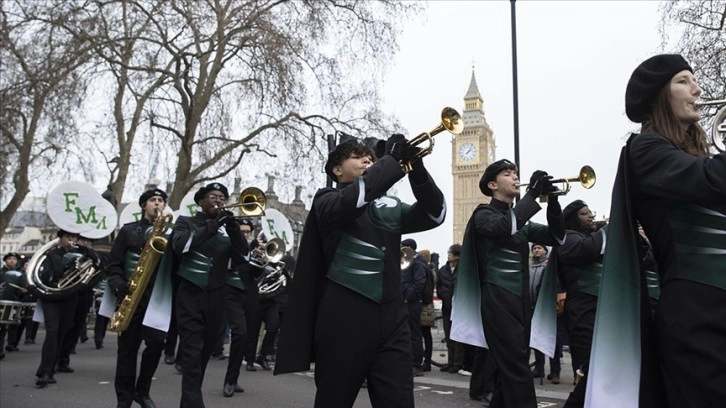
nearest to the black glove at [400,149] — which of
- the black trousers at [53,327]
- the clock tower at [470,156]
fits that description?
the black trousers at [53,327]

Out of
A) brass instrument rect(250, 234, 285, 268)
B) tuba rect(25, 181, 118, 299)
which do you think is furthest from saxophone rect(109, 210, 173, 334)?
brass instrument rect(250, 234, 285, 268)

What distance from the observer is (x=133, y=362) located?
22.6 feet

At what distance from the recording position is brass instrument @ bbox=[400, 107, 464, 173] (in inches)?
148

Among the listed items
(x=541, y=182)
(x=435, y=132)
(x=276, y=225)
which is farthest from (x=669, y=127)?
(x=276, y=225)

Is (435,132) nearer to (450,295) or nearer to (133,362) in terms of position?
(133,362)

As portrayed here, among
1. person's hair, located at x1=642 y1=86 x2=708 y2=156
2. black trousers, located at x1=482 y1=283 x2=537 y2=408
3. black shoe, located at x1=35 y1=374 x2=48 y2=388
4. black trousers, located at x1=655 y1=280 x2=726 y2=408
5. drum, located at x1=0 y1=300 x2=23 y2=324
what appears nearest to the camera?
black trousers, located at x1=655 y1=280 x2=726 y2=408

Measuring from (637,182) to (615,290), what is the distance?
1.43 ft

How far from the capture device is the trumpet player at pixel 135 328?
22.0 feet

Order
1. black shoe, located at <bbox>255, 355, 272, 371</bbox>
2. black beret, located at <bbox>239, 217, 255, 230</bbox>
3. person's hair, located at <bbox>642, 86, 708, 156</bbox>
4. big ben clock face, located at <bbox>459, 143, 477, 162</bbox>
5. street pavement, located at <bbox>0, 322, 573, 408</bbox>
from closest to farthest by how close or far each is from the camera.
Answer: person's hair, located at <bbox>642, 86, 708, 156</bbox>, black beret, located at <bbox>239, 217, 255, 230</bbox>, street pavement, located at <bbox>0, 322, 573, 408</bbox>, black shoe, located at <bbox>255, 355, 272, 371</bbox>, big ben clock face, located at <bbox>459, 143, 477, 162</bbox>

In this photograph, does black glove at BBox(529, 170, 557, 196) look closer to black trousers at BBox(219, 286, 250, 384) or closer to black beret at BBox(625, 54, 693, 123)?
black beret at BBox(625, 54, 693, 123)

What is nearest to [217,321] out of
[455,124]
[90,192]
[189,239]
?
[189,239]

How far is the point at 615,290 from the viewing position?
108 inches

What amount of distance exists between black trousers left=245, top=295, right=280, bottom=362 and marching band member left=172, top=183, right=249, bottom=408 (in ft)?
15.1

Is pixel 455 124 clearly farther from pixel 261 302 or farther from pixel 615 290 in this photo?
pixel 261 302
